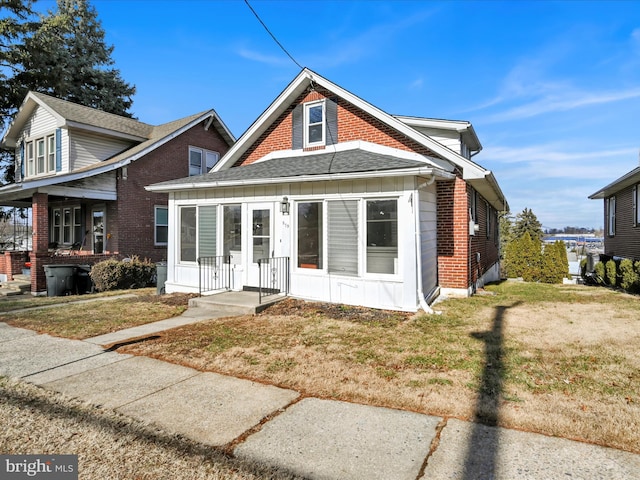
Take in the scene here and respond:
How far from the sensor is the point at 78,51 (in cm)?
2916

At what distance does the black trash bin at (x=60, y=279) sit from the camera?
12594mm

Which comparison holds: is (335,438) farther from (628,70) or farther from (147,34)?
(628,70)

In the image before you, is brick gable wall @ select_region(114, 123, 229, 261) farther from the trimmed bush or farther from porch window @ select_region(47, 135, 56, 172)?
the trimmed bush

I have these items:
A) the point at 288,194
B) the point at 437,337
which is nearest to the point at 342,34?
the point at 288,194

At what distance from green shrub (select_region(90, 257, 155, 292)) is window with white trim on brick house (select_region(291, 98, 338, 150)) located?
733cm

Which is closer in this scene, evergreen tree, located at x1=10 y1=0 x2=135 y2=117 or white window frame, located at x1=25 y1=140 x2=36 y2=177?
white window frame, located at x1=25 y1=140 x2=36 y2=177

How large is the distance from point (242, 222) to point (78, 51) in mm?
29048

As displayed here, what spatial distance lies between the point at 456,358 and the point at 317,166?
590 cm

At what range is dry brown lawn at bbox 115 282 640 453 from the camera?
363cm

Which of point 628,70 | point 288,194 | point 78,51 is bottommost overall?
point 288,194

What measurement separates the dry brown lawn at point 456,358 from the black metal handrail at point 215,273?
2525mm

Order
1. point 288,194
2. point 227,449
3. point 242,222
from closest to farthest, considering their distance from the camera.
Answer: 1. point 227,449
2. point 288,194
3. point 242,222

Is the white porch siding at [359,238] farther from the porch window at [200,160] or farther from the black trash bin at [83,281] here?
the porch window at [200,160]

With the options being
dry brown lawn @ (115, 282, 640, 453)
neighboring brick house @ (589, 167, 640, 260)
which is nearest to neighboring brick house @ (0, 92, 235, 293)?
dry brown lawn @ (115, 282, 640, 453)
